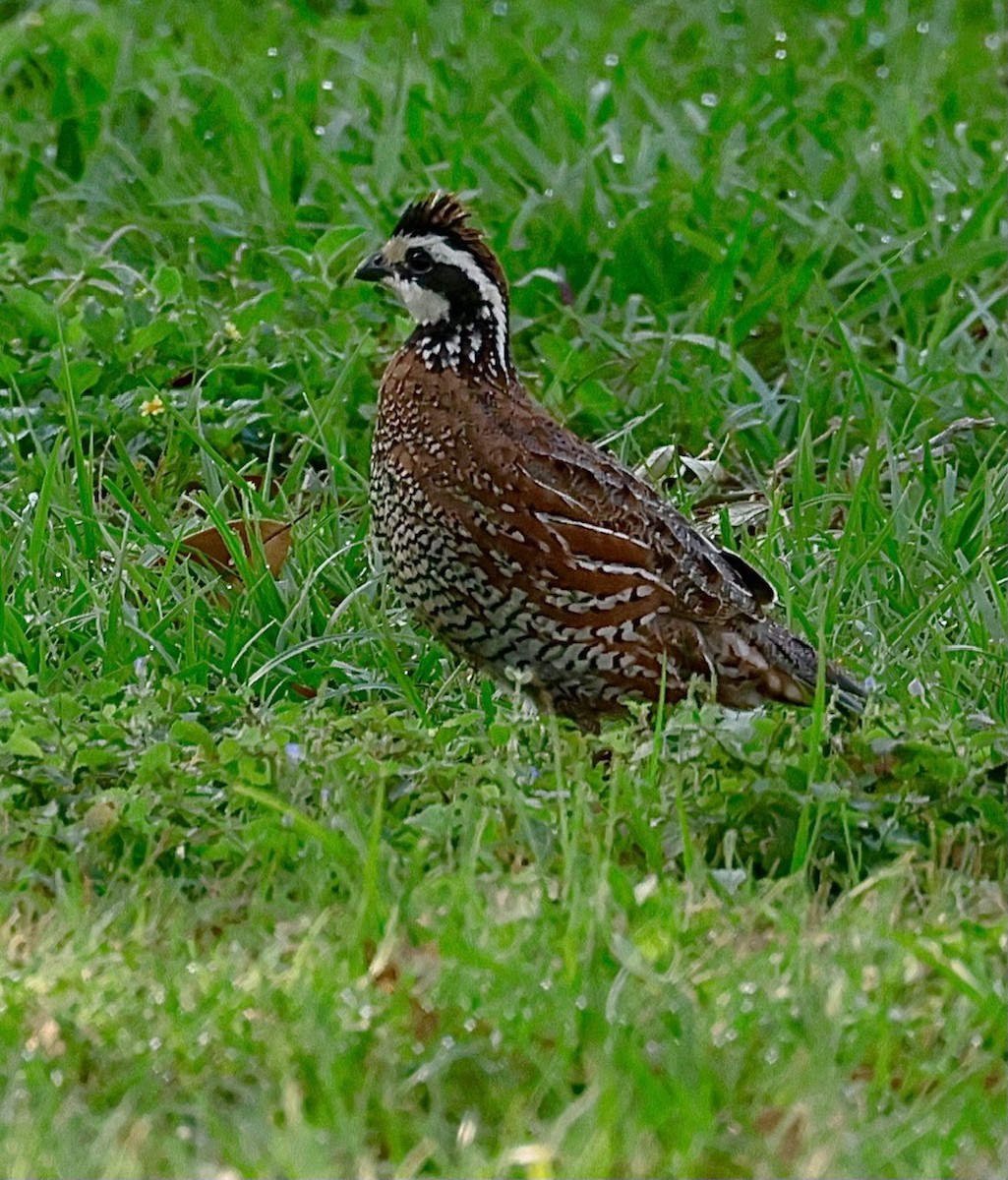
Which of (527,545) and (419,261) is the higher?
(419,261)

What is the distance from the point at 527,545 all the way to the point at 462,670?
20.8 inches

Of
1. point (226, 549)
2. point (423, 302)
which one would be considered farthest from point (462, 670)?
point (423, 302)

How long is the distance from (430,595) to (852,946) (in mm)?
1578

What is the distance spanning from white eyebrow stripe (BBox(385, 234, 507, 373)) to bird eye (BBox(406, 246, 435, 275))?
0.04 ft

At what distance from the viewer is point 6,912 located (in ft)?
12.9

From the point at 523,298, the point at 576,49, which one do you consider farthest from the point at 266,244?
the point at 576,49

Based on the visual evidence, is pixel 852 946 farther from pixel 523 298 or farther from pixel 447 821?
pixel 523 298

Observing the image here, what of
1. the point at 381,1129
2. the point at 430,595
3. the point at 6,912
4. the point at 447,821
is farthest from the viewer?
the point at 430,595

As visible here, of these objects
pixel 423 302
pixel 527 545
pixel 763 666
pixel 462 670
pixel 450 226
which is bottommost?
pixel 462 670

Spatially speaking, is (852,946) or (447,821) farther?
(447,821)

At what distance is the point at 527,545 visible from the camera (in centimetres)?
498

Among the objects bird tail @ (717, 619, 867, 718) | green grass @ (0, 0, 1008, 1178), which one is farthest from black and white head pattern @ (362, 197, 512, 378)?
bird tail @ (717, 619, 867, 718)

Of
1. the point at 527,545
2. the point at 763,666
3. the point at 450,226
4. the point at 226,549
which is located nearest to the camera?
the point at 527,545

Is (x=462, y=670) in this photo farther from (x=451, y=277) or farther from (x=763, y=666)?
(x=451, y=277)
